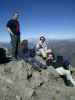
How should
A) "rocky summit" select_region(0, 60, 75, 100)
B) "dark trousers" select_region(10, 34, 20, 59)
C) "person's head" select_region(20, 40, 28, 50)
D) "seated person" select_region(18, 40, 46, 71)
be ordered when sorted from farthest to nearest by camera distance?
1. "person's head" select_region(20, 40, 28, 50)
2. "dark trousers" select_region(10, 34, 20, 59)
3. "seated person" select_region(18, 40, 46, 71)
4. "rocky summit" select_region(0, 60, 75, 100)

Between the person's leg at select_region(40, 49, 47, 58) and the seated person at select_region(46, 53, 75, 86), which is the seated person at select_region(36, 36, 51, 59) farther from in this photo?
the seated person at select_region(46, 53, 75, 86)

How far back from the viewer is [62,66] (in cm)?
1530

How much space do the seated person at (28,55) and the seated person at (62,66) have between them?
2.71 feet

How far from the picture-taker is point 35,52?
1603 centimetres

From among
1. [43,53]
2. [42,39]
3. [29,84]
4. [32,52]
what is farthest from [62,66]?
[29,84]

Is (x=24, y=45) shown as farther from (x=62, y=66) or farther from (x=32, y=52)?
(x=62, y=66)

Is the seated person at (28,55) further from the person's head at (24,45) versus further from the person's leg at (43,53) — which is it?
the person's leg at (43,53)

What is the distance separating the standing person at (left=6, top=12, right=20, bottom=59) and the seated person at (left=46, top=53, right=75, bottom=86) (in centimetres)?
218

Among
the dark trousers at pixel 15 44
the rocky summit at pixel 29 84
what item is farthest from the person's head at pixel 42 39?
the rocky summit at pixel 29 84

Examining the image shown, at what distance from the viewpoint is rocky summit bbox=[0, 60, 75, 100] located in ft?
38.0

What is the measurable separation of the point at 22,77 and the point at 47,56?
2906mm

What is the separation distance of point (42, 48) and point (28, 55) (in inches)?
47.1

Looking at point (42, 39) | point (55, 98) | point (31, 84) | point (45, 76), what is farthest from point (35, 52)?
point (55, 98)

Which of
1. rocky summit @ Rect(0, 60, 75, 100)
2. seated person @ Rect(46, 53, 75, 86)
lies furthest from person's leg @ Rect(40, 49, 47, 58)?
rocky summit @ Rect(0, 60, 75, 100)
